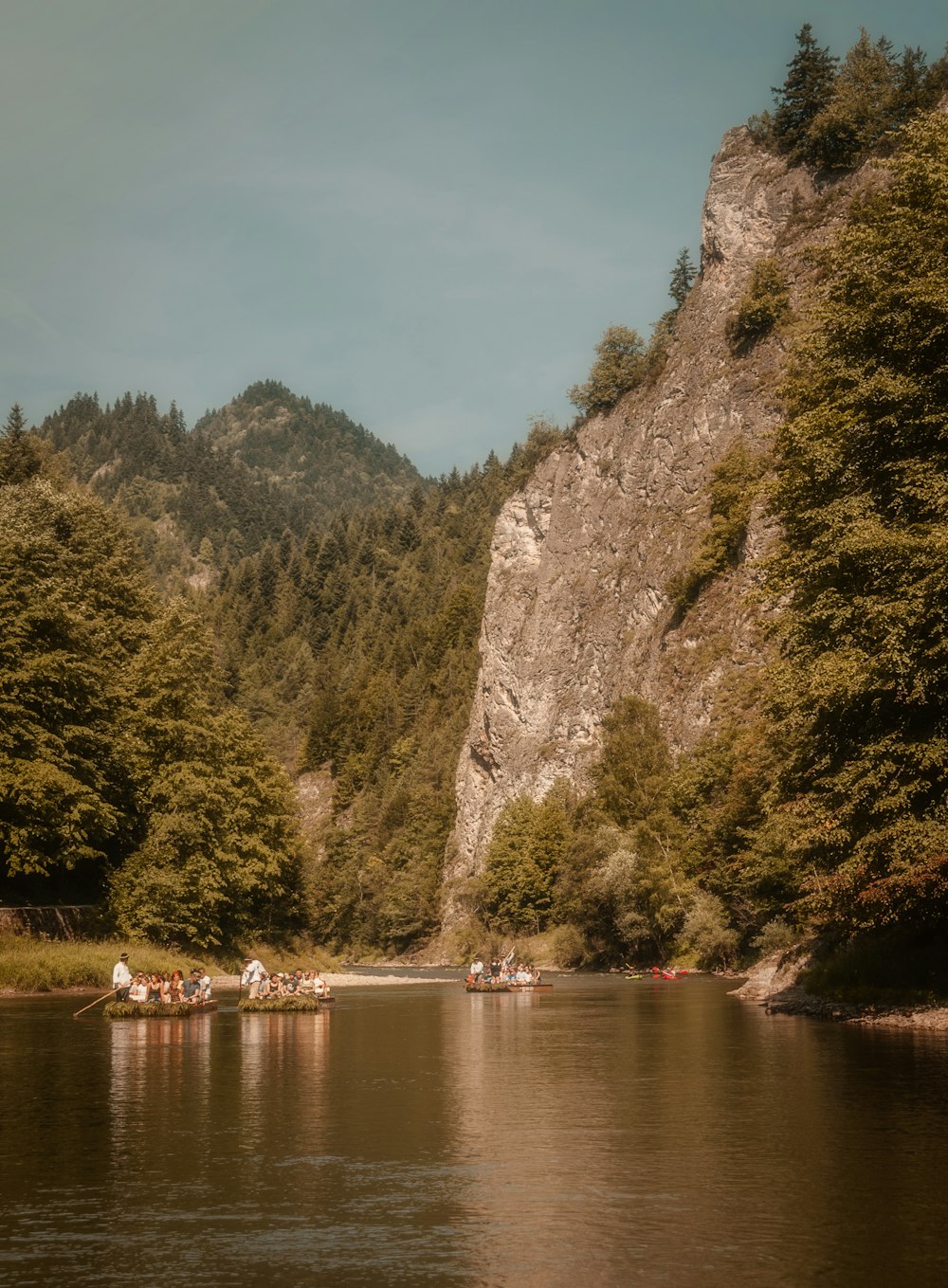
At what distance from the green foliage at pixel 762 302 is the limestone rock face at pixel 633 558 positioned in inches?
76.7

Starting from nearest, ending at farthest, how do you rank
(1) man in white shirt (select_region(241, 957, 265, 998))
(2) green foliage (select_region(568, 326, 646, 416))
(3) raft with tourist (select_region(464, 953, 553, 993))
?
(1) man in white shirt (select_region(241, 957, 265, 998))
(3) raft with tourist (select_region(464, 953, 553, 993))
(2) green foliage (select_region(568, 326, 646, 416))

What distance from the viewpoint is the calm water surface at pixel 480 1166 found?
10914 mm

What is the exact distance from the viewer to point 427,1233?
11836 mm

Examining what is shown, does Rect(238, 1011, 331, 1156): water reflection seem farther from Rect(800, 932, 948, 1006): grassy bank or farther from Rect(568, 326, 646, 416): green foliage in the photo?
Rect(568, 326, 646, 416): green foliage

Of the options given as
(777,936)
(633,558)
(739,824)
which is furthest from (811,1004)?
(633,558)

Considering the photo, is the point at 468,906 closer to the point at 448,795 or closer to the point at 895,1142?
the point at 448,795

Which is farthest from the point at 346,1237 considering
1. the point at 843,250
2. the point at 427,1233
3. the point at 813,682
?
the point at 843,250

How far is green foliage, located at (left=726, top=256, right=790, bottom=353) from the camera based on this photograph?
351ft

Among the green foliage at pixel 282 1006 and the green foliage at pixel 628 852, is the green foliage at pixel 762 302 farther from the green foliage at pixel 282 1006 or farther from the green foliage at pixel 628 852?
the green foliage at pixel 282 1006

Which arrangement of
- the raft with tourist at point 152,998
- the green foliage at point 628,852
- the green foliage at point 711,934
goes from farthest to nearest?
the green foliage at point 628,852 < the green foliage at point 711,934 < the raft with tourist at point 152,998

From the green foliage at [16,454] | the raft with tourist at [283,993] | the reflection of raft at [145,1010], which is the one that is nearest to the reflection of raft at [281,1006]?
the raft with tourist at [283,993]


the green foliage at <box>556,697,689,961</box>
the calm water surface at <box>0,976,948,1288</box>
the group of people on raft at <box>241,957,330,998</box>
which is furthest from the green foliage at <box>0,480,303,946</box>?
the calm water surface at <box>0,976,948,1288</box>

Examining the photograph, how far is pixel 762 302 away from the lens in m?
107

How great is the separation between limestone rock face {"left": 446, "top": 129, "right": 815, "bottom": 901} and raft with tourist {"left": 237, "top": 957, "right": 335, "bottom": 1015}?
53.2 meters
